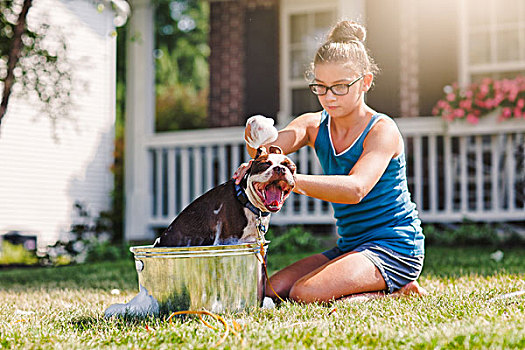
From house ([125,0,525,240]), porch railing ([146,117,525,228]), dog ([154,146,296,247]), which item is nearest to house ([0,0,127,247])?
house ([125,0,525,240])

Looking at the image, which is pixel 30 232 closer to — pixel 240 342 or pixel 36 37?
pixel 36 37

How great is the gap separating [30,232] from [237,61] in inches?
158

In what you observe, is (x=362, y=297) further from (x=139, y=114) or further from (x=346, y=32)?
(x=139, y=114)

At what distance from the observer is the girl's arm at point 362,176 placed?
2785mm

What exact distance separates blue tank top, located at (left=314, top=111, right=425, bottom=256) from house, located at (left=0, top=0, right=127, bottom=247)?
218 inches

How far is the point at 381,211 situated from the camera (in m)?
3.46

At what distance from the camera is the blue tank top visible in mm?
3432

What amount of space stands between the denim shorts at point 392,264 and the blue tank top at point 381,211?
1.5 inches

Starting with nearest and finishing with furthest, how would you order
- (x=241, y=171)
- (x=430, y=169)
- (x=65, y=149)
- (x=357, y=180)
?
1. (x=241, y=171)
2. (x=357, y=180)
3. (x=430, y=169)
4. (x=65, y=149)

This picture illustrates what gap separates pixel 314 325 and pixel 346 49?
4.85 feet

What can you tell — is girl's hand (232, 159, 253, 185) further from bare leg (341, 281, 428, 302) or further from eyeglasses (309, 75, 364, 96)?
bare leg (341, 281, 428, 302)

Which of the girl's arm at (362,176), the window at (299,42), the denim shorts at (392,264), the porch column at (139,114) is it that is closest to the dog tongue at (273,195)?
the girl's arm at (362,176)

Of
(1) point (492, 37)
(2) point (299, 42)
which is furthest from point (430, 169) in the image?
(2) point (299, 42)

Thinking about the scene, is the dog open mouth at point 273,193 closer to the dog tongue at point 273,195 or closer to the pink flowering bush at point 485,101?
the dog tongue at point 273,195
